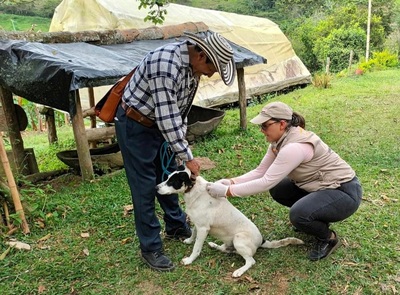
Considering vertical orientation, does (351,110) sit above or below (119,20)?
below

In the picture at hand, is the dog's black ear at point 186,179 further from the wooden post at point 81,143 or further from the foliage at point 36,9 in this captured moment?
the foliage at point 36,9

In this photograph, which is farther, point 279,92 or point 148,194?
point 279,92

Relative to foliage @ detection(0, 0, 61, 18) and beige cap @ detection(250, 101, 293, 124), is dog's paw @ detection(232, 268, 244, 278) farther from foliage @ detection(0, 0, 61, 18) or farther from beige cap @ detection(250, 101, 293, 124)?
foliage @ detection(0, 0, 61, 18)

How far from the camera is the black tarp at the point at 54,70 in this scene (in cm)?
455

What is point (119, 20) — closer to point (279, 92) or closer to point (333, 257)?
point (279, 92)

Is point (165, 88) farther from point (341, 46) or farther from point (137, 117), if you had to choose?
point (341, 46)

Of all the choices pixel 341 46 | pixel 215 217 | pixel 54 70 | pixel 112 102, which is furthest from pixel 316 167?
pixel 341 46

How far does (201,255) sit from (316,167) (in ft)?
4.20

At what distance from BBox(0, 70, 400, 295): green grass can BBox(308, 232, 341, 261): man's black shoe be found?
0.19ft

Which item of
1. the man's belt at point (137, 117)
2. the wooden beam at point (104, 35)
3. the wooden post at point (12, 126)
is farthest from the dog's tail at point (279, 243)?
the wooden beam at point (104, 35)

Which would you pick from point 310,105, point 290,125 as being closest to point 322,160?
point 290,125

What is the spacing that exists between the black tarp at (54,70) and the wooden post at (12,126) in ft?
2.16

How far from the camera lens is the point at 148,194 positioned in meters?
3.06

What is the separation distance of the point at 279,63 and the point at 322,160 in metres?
12.1
